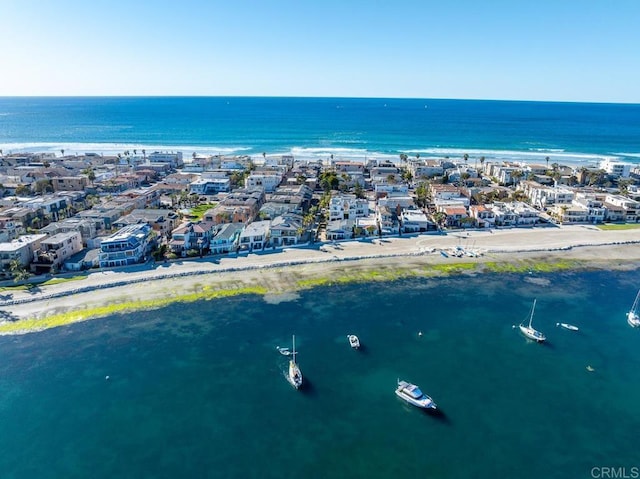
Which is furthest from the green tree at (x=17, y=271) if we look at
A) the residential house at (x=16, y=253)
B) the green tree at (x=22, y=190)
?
the green tree at (x=22, y=190)

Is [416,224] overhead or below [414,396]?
overhead

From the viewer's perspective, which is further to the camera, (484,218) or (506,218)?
(506,218)

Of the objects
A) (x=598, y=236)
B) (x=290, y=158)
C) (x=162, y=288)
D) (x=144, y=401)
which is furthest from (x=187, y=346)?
(x=290, y=158)

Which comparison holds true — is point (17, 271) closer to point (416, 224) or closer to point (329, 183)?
point (416, 224)

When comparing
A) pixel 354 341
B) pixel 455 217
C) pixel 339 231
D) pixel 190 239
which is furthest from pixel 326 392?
pixel 455 217

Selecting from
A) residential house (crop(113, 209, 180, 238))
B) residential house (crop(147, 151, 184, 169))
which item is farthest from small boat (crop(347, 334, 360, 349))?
residential house (crop(147, 151, 184, 169))

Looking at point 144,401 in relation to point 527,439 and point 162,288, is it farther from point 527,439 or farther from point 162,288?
point 527,439

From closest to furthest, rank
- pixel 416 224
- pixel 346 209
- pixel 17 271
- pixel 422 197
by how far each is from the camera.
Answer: pixel 17 271 < pixel 416 224 < pixel 346 209 < pixel 422 197

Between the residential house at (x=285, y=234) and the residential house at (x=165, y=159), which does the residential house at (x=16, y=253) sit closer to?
the residential house at (x=285, y=234)

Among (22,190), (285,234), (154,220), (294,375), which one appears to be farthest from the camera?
(22,190)
